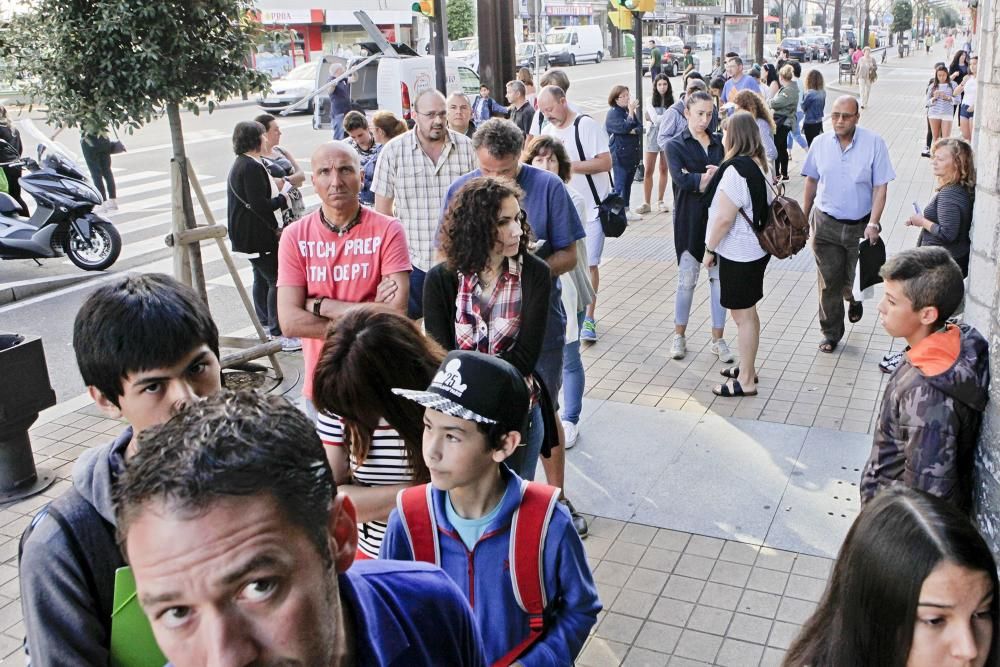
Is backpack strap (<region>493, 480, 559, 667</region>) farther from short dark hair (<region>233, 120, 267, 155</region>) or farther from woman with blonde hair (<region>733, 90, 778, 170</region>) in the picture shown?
woman with blonde hair (<region>733, 90, 778, 170</region>)

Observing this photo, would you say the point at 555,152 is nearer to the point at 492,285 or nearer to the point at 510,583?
the point at 492,285

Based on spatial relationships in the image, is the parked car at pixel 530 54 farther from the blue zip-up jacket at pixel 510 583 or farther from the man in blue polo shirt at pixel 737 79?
the blue zip-up jacket at pixel 510 583

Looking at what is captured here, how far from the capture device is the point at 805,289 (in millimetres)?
9297

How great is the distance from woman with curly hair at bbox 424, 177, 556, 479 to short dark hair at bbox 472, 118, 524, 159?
0.84 metres

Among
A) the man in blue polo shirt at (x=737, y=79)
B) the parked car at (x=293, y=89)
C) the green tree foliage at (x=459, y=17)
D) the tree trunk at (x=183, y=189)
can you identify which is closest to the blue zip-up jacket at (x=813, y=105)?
the man in blue polo shirt at (x=737, y=79)

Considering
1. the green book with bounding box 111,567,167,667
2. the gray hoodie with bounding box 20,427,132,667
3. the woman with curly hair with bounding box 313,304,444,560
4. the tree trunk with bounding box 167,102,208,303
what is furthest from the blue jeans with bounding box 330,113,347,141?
the green book with bounding box 111,567,167,667

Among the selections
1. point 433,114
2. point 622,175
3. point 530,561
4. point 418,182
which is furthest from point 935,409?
point 622,175

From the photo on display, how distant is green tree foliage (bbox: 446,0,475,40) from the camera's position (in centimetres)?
5328

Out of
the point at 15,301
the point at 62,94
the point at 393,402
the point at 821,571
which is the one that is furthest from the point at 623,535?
the point at 15,301

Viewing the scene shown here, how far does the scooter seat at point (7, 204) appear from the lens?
1113cm

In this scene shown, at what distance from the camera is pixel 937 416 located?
3379 millimetres

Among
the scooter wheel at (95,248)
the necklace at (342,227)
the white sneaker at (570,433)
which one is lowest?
the white sneaker at (570,433)

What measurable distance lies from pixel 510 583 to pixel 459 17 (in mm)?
54224

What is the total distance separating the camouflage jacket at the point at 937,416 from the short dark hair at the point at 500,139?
2.29m
